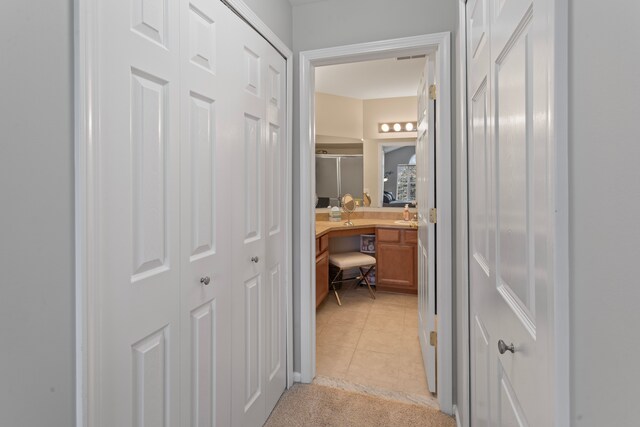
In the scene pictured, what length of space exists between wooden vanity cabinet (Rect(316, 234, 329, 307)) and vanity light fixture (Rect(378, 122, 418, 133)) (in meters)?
1.88

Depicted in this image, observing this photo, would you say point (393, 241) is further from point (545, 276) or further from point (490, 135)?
point (545, 276)

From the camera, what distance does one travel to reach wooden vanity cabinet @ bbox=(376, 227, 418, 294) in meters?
3.97

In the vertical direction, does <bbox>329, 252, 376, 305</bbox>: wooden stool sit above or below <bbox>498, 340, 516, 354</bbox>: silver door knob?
below

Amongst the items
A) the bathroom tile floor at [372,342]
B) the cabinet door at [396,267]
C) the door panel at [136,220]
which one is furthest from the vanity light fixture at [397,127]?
the door panel at [136,220]

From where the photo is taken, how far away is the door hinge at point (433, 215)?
6.48 ft

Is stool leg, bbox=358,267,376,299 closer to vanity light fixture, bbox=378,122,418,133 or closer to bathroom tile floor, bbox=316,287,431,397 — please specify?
bathroom tile floor, bbox=316,287,431,397

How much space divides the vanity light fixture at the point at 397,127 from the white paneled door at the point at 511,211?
3.25 meters

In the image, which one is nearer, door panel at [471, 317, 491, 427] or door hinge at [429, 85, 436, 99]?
door panel at [471, 317, 491, 427]

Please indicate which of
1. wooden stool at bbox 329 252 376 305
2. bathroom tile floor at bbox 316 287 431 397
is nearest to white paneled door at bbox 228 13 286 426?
bathroom tile floor at bbox 316 287 431 397

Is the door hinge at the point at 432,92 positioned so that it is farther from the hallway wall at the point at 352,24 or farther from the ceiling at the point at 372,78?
the ceiling at the point at 372,78
